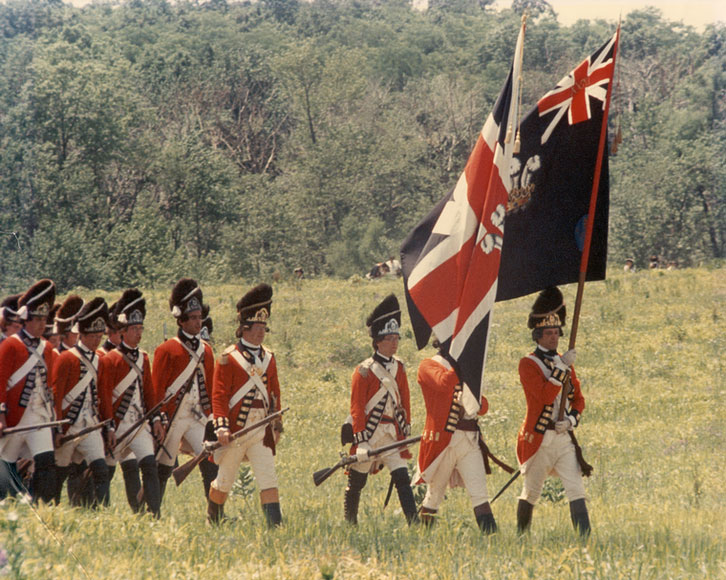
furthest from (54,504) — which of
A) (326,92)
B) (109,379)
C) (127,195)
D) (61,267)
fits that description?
(326,92)

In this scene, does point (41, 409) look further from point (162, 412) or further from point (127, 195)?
point (127, 195)

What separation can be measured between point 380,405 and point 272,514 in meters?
1.43

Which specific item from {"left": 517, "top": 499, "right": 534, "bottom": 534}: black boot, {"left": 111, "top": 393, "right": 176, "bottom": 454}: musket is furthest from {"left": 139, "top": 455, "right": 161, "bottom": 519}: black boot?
{"left": 517, "top": 499, "right": 534, "bottom": 534}: black boot

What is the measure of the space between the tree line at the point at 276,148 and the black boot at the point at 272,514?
651 inches

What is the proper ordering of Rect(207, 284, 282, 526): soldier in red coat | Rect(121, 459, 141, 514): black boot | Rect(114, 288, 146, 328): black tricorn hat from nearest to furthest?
Rect(207, 284, 282, 526): soldier in red coat
Rect(121, 459, 141, 514): black boot
Rect(114, 288, 146, 328): black tricorn hat

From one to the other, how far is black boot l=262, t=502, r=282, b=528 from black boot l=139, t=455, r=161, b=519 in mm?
1183

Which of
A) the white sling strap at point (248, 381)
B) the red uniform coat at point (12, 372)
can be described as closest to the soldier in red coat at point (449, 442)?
the white sling strap at point (248, 381)

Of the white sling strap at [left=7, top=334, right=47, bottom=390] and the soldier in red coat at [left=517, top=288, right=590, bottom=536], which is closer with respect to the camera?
the soldier in red coat at [left=517, top=288, right=590, bottom=536]

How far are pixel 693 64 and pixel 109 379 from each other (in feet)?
238

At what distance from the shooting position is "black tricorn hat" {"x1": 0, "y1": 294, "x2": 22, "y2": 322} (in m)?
9.66

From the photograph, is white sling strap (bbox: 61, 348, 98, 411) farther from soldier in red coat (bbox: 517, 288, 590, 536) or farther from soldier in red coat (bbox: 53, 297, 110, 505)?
soldier in red coat (bbox: 517, 288, 590, 536)

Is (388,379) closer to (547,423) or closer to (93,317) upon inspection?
(547,423)

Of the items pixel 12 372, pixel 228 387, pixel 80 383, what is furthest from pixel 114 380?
pixel 228 387

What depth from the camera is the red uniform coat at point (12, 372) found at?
9086 millimetres
